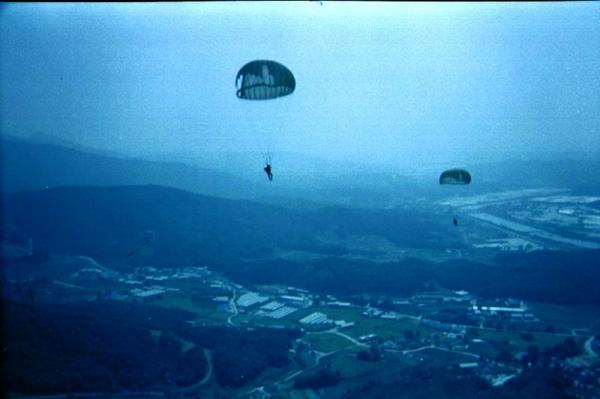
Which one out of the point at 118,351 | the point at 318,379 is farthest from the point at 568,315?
the point at 118,351

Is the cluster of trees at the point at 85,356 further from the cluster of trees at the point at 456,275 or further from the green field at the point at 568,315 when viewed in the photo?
the green field at the point at 568,315

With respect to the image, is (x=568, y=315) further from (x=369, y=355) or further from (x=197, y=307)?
(x=197, y=307)

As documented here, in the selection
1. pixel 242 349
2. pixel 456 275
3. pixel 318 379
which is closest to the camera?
pixel 318 379

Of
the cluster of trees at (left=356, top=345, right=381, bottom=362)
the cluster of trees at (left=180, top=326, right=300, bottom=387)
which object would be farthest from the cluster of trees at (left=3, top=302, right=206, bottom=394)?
the cluster of trees at (left=356, top=345, right=381, bottom=362)

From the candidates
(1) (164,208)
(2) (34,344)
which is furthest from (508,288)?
(1) (164,208)

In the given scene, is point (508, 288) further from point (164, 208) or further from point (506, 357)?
point (164, 208)

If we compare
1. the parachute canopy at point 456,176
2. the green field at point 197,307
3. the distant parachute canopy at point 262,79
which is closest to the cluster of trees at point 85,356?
the green field at point 197,307

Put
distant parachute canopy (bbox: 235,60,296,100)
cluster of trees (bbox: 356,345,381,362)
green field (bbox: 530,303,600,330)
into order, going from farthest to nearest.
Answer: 1. green field (bbox: 530,303,600,330)
2. cluster of trees (bbox: 356,345,381,362)
3. distant parachute canopy (bbox: 235,60,296,100)

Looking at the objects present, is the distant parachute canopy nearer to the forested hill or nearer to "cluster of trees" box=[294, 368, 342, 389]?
"cluster of trees" box=[294, 368, 342, 389]
